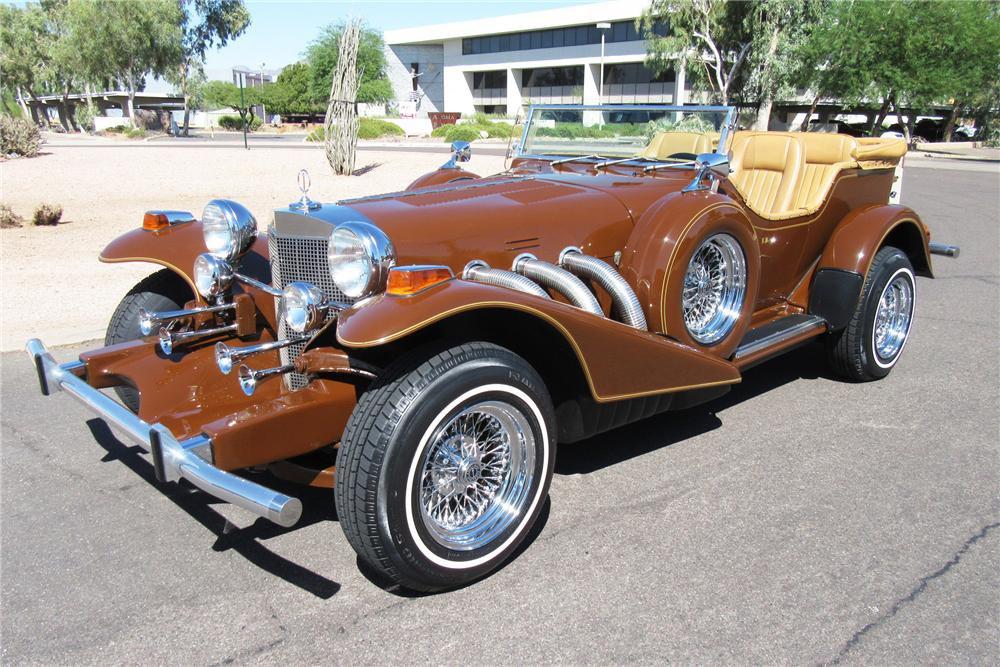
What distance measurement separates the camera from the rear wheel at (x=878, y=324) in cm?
449

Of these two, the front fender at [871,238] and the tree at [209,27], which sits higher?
the tree at [209,27]

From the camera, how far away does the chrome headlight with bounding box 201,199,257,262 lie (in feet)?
11.2

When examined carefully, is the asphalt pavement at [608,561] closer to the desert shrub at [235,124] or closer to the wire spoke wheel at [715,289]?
the wire spoke wheel at [715,289]

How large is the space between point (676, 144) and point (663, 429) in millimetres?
1717

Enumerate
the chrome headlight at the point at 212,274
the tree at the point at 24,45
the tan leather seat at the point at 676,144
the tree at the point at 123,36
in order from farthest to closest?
the tree at the point at 24,45, the tree at the point at 123,36, the tan leather seat at the point at 676,144, the chrome headlight at the point at 212,274

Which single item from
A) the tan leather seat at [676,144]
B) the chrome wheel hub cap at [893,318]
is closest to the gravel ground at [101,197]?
the tan leather seat at [676,144]

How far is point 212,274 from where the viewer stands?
3.37m

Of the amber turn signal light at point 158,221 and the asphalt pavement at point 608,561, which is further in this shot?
the amber turn signal light at point 158,221

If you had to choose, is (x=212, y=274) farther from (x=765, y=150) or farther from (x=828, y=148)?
(x=828, y=148)

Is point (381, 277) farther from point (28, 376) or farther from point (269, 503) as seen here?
point (28, 376)

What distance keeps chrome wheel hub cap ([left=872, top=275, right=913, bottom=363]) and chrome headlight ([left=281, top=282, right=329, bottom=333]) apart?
3.57 m

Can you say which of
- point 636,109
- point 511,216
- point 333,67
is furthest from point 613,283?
point 333,67

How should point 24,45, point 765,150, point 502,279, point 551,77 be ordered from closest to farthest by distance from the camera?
point 502,279, point 765,150, point 24,45, point 551,77

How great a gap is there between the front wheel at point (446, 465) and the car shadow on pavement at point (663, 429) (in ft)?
2.76
